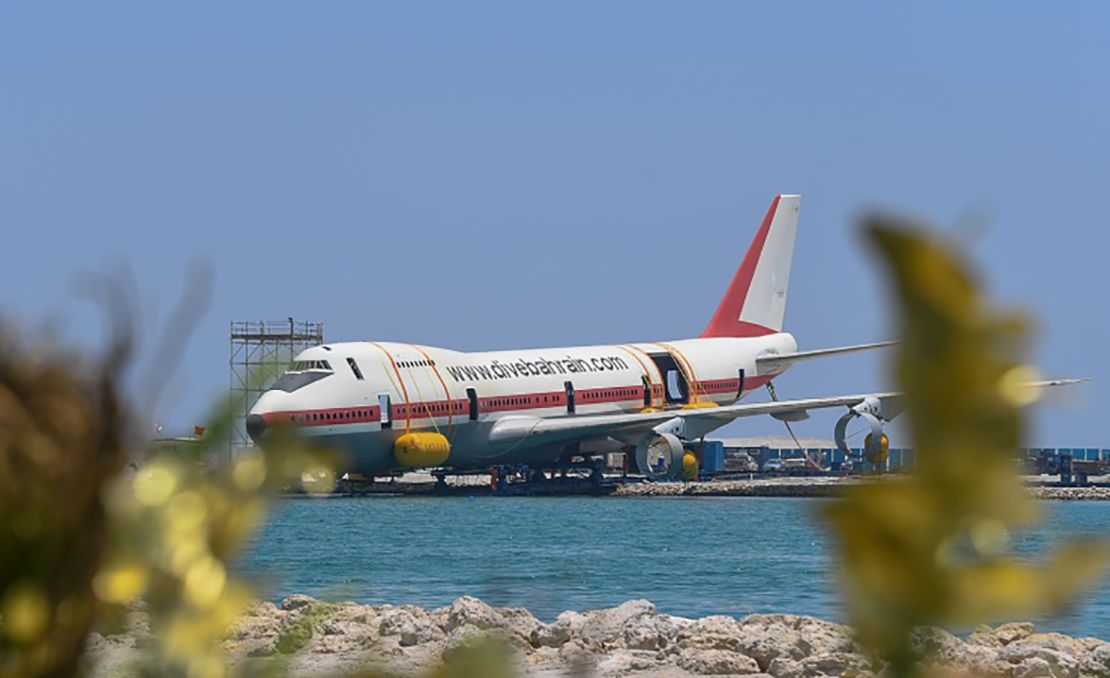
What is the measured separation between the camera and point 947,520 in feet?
2.45

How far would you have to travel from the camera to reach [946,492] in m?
0.74

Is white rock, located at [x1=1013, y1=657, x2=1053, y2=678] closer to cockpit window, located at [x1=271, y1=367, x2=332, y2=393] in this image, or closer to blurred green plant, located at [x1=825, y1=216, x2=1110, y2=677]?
blurred green plant, located at [x1=825, y1=216, x2=1110, y2=677]

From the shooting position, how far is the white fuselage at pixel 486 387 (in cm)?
3791

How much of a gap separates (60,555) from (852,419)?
140 feet

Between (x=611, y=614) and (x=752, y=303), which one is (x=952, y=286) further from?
(x=752, y=303)

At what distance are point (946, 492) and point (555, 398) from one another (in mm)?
42471

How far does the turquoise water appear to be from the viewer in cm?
1839

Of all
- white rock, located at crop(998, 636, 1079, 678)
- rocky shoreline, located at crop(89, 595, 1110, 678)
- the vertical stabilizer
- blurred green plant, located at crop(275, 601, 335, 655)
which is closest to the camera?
blurred green plant, located at crop(275, 601, 335, 655)

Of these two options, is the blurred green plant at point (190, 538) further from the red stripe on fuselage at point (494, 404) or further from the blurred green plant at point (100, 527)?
the red stripe on fuselage at point (494, 404)

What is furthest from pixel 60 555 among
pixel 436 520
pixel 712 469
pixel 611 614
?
pixel 712 469

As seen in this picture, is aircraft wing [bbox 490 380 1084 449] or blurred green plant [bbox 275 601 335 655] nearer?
blurred green plant [bbox 275 601 335 655]

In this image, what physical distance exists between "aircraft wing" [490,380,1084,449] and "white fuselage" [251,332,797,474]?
0.30 meters

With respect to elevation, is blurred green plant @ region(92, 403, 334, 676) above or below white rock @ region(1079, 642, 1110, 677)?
above

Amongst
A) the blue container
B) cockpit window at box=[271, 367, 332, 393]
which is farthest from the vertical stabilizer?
cockpit window at box=[271, 367, 332, 393]
